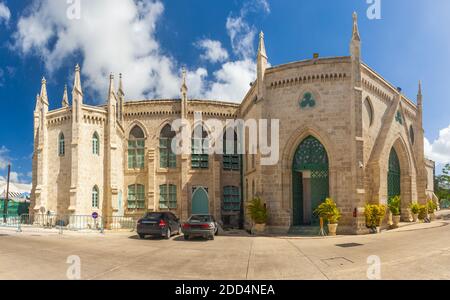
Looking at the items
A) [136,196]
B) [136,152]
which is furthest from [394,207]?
[136,152]

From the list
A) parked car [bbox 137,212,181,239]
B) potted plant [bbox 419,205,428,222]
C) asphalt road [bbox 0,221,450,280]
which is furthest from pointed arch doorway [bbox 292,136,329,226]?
potted plant [bbox 419,205,428,222]

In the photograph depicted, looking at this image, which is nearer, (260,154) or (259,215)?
(259,215)

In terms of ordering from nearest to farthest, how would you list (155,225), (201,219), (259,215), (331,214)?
(155,225)
(201,219)
(331,214)
(259,215)

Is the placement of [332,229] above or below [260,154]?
below

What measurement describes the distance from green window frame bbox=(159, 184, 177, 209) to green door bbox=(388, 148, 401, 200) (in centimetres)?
1695

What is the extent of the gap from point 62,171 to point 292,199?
17858 millimetres

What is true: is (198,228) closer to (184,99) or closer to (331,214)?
(331,214)

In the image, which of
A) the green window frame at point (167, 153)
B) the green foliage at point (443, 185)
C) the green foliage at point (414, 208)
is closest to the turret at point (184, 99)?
the green window frame at point (167, 153)

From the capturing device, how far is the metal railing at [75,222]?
23688 mm

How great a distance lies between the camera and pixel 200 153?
28453mm

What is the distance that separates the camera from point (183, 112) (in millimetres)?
28109

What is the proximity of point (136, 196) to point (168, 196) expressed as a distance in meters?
2.85

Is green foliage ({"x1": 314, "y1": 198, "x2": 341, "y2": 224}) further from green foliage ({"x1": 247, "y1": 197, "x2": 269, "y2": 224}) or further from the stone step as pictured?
green foliage ({"x1": 247, "y1": 197, "x2": 269, "y2": 224})
